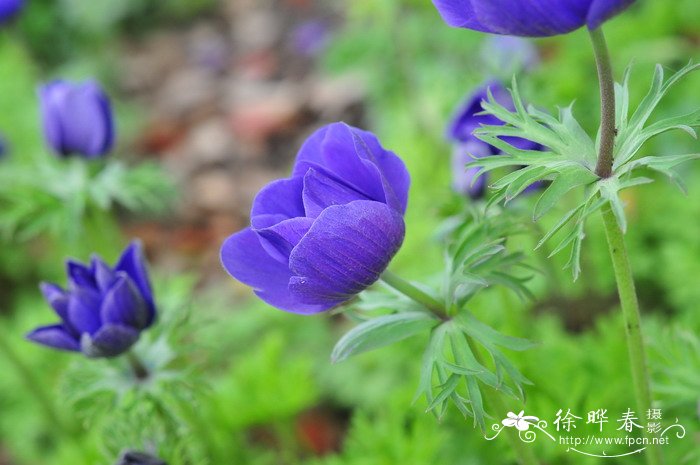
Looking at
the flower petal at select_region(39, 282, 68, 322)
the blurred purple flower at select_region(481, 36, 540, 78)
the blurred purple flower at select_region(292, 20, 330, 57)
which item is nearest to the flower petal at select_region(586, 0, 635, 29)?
the blurred purple flower at select_region(481, 36, 540, 78)

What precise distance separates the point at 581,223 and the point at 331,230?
0.30m

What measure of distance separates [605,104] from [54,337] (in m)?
1.01

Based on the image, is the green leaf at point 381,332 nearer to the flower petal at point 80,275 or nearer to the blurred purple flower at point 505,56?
the flower petal at point 80,275

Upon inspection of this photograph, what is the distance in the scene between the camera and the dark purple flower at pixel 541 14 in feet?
2.97

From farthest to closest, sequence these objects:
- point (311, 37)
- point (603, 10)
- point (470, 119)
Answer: point (311, 37) < point (470, 119) < point (603, 10)

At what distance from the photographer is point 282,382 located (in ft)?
7.26

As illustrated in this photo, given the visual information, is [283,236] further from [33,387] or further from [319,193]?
[33,387]

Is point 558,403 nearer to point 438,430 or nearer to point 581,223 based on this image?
point 438,430

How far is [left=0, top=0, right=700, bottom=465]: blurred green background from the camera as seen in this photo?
1.86 metres

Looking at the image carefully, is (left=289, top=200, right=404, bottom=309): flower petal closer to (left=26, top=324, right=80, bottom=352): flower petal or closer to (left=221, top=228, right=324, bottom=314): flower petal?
(left=221, top=228, right=324, bottom=314): flower petal

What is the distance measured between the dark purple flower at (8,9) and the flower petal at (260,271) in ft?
7.08

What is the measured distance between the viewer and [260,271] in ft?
3.76

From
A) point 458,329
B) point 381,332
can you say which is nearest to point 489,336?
point 458,329

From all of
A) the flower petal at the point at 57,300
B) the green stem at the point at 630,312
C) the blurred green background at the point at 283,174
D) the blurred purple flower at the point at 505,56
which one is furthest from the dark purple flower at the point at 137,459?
the blurred purple flower at the point at 505,56
